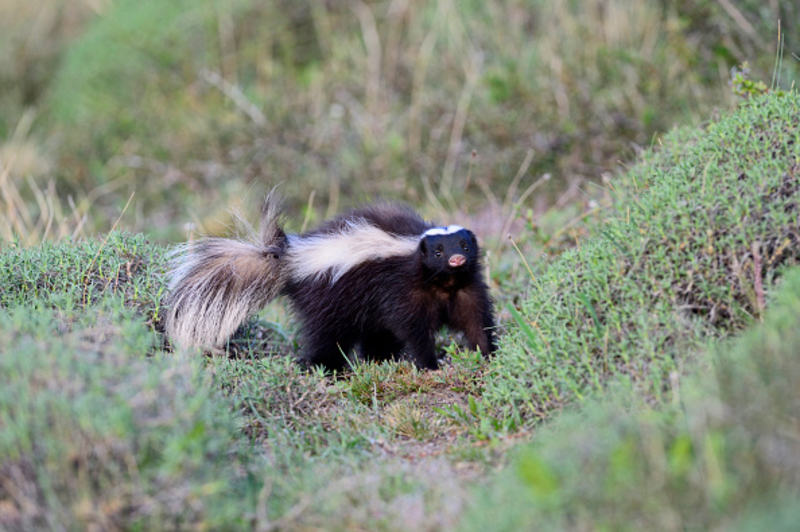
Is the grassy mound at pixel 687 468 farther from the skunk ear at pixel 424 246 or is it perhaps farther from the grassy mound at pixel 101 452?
the skunk ear at pixel 424 246

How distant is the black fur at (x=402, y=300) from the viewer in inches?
213

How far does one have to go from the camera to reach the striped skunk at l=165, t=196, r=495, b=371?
17.6 feet

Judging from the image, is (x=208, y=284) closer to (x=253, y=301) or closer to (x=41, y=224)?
(x=253, y=301)

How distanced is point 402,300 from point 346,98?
580 cm

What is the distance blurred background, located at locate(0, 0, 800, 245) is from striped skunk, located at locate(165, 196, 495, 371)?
7.11 feet

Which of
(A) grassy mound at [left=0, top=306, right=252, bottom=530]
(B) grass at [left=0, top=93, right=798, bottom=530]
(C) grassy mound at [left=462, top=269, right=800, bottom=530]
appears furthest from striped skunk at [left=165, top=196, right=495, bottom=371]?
(C) grassy mound at [left=462, top=269, right=800, bottom=530]

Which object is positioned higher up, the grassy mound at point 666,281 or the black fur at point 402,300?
the grassy mound at point 666,281

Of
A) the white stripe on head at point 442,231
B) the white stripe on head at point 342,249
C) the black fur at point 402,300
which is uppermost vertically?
the white stripe on head at point 442,231

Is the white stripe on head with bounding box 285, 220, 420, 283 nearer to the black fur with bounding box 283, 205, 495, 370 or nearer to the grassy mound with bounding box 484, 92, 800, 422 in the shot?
the black fur with bounding box 283, 205, 495, 370

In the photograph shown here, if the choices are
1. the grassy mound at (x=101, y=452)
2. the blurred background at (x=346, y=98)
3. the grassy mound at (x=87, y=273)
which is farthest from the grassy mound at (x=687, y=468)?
the blurred background at (x=346, y=98)

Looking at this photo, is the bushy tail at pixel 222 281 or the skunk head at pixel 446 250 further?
the skunk head at pixel 446 250

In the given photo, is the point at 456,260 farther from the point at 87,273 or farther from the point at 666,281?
the point at 87,273

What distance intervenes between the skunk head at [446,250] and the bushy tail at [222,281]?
0.92 metres

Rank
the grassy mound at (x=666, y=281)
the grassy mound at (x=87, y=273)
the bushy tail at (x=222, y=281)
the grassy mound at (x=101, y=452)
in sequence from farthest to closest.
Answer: the bushy tail at (x=222, y=281) < the grassy mound at (x=87, y=273) < the grassy mound at (x=666, y=281) < the grassy mound at (x=101, y=452)
